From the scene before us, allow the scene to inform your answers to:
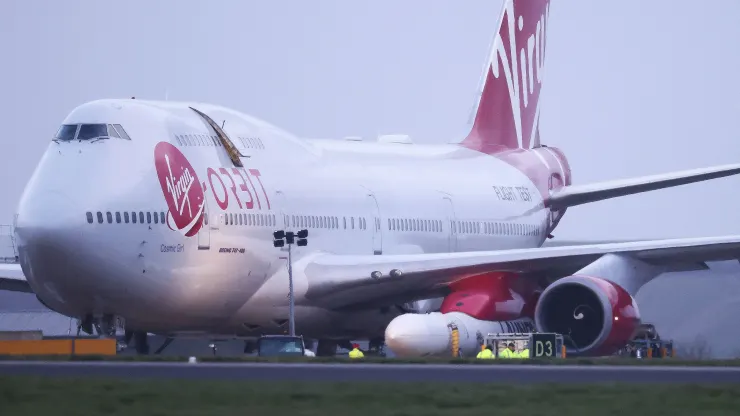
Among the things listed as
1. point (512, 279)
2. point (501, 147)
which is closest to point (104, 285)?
point (512, 279)

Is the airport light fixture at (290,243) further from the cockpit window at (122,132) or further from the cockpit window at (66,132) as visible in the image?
the cockpit window at (66,132)

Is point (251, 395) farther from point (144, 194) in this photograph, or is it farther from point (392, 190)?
point (392, 190)

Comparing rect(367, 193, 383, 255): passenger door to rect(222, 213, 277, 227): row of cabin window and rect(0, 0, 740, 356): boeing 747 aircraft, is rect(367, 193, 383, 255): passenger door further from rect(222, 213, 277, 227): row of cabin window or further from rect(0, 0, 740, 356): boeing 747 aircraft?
rect(222, 213, 277, 227): row of cabin window

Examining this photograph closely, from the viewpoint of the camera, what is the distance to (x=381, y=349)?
40906mm

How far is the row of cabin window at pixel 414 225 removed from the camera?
39781 mm

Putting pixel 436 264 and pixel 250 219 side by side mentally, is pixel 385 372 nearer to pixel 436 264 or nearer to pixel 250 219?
pixel 250 219

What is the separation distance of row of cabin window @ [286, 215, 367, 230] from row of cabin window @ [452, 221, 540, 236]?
4.54 m

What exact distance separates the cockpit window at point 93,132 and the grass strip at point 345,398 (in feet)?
43.8

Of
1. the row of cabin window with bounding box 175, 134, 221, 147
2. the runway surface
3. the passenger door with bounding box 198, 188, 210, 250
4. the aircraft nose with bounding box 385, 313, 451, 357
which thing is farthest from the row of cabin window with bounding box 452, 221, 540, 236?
the runway surface

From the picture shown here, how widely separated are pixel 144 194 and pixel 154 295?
2.03m

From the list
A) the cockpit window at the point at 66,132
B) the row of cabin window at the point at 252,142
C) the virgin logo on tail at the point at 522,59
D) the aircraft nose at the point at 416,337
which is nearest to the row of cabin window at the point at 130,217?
the cockpit window at the point at 66,132

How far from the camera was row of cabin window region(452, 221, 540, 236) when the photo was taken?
1683 inches

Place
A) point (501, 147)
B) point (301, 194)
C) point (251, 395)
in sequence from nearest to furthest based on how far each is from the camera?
point (251, 395) < point (301, 194) < point (501, 147)

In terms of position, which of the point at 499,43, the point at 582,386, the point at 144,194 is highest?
the point at 499,43
